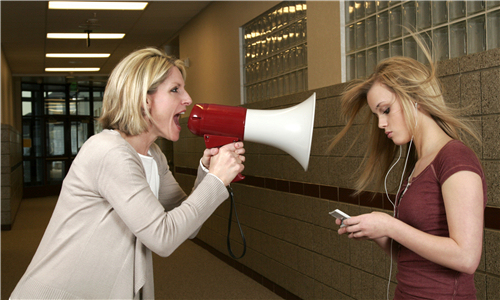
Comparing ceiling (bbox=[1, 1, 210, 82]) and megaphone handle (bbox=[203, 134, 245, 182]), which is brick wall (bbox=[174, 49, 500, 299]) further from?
ceiling (bbox=[1, 1, 210, 82])

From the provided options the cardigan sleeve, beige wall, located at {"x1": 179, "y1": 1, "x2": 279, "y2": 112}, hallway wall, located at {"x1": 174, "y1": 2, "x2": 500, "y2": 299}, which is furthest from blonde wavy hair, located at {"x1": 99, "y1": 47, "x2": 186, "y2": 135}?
beige wall, located at {"x1": 179, "y1": 1, "x2": 279, "y2": 112}

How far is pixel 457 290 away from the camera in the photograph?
4.00 ft

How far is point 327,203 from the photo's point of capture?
305 centimetres

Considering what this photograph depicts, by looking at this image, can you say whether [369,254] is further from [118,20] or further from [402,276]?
[118,20]

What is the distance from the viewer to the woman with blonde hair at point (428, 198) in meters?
1.13

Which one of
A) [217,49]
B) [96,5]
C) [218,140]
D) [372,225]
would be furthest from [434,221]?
[96,5]

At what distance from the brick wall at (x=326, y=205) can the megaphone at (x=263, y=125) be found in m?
0.93

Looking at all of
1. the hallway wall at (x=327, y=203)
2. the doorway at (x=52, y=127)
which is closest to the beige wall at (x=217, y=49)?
the hallway wall at (x=327, y=203)

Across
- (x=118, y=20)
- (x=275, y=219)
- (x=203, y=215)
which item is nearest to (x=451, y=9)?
(x=203, y=215)

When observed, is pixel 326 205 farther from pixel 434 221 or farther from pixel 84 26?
pixel 84 26

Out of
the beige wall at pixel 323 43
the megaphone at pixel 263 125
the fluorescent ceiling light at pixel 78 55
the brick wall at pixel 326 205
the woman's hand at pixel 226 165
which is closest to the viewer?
the woman's hand at pixel 226 165

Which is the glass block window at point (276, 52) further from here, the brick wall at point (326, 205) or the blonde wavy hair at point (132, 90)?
the blonde wavy hair at point (132, 90)

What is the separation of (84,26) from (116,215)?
5857 mm

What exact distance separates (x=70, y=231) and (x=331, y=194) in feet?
6.88
